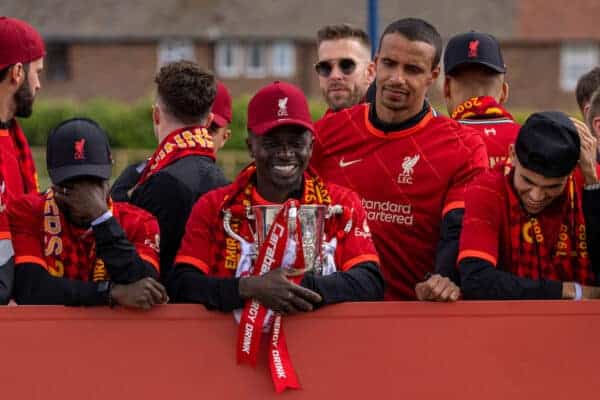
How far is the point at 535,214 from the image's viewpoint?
15.4 feet

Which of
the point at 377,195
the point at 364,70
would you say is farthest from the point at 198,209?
the point at 364,70

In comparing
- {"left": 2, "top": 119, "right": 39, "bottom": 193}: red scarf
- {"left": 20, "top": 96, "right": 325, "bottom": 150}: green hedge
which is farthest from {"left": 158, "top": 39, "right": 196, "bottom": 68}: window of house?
{"left": 2, "top": 119, "right": 39, "bottom": 193}: red scarf

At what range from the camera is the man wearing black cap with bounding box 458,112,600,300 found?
4562mm

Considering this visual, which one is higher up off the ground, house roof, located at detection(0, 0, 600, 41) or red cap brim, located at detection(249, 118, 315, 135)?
house roof, located at detection(0, 0, 600, 41)

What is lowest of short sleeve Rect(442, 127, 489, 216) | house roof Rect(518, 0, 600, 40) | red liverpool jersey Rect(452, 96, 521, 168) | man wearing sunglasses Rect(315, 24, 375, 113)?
short sleeve Rect(442, 127, 489, 216)

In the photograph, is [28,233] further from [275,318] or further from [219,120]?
[219,120]

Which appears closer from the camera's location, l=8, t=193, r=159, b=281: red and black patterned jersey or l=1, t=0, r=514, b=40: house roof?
l=8, t=193, r=159, b=281: red and black patterned jersey

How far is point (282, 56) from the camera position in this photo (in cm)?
4950

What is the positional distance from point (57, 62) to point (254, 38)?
8230mm

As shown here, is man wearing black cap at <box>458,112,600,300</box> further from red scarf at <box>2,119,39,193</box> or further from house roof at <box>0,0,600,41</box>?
house roof at <box>0,0,600,41</box>

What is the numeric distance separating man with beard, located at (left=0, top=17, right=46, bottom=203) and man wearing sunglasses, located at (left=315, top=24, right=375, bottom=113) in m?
2.23

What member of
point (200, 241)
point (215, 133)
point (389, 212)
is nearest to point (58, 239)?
point (200, 241)

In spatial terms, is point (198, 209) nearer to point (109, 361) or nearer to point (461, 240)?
point (109, 361)

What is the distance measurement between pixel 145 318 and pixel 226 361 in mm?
335
